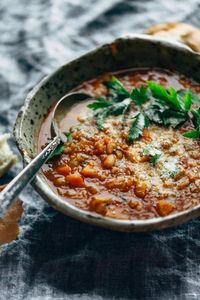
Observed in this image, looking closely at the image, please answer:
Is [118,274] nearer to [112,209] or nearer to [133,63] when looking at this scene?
[112,209]

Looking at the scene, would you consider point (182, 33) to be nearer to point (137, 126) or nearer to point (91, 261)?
point (137, 126)

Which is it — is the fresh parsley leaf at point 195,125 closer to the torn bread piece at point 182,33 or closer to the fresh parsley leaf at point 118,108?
the fresh parsley leaf at point 118,108

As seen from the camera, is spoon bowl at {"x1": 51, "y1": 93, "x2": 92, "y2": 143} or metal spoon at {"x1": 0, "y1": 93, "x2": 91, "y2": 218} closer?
metal spoon at {"x1": 0, "y1": 93, "x2": 91, "y2": 218}

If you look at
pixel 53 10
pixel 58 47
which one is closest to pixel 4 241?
pixel 58 47

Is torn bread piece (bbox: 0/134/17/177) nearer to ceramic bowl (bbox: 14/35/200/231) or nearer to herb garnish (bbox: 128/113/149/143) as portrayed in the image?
ceramic bowl (bbox: 14/35/200/231)

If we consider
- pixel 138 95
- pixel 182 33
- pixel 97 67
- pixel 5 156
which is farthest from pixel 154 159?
pixel 182 33

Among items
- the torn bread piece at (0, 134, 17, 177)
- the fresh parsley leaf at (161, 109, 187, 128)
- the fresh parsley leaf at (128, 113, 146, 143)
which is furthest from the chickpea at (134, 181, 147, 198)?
the torn bread piece at (0, 134, 17, 177)
